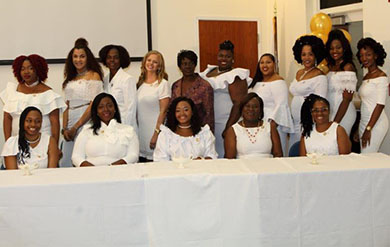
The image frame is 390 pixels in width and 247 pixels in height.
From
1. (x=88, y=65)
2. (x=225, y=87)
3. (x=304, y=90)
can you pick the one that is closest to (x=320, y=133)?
(x=304, y=90)

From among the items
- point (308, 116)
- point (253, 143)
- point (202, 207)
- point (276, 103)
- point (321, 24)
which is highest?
point (321, 24)

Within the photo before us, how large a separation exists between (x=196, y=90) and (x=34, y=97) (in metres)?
1.41

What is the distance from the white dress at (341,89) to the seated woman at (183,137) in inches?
53.8

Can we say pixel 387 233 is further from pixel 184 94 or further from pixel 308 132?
pixel 184 94

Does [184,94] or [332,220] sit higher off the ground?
[184,94]

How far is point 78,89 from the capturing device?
14.8ft

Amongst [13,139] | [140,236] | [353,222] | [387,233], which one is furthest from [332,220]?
[13,139]

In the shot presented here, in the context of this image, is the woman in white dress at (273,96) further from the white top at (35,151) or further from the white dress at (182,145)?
the white top at (35,151)

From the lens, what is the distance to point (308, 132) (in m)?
4.07

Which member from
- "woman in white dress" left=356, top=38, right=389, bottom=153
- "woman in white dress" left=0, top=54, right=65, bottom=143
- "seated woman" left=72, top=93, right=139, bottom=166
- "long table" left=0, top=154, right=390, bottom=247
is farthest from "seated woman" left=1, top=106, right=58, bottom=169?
"woman in white dress" left=356, top=38, right=389, bottom=153

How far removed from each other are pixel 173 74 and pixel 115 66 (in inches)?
81.5

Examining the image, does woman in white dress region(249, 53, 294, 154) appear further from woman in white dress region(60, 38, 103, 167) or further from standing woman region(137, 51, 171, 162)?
woman in white dress region(60, 38, 103, 167)

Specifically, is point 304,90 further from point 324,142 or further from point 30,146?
point 30,146

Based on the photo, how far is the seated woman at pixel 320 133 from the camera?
155 inches
